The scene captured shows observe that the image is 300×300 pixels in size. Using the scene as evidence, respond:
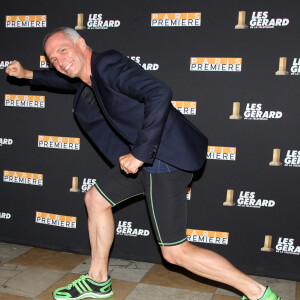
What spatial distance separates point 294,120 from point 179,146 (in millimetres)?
1055

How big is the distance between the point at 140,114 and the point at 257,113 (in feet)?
3.52

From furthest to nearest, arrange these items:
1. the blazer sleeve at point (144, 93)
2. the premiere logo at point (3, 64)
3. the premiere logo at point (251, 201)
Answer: the premiere logo at point (3, 64)
the premiere logo at point (251, 201)
the blazer sleeve at point (144, 93)

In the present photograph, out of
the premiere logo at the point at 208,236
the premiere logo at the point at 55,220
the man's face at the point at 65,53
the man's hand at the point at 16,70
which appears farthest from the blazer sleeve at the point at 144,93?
the premiere logo at the point at 55,220

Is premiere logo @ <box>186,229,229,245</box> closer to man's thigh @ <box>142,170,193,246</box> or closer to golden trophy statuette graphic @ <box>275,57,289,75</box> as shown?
man's thigh @ <box>142,170,193,246</box>

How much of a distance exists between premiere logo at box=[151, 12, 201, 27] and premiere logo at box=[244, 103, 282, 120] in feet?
2.26

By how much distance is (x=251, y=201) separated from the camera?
2.80m

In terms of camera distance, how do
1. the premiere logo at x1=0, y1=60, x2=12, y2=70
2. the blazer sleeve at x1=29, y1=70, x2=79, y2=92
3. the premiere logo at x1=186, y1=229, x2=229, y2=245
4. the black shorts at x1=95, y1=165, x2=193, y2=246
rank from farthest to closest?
1. the premiere logo at x1=0, y1=60, x2=12, y2=70
2. the premiere logo at x1=186, y1=229, x2=229, y2=245
3. the blazer sleeve at x1=29, y1=70, x2=79, y2=92
4. the black shorts at x1=95, y1=165, x2=193, y2=246

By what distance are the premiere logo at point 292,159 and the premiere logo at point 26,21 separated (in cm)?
207

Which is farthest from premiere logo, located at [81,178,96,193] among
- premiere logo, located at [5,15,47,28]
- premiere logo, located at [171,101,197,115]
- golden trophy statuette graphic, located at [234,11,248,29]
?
golden trophy statuette graphic, located at [234,11,248,29]

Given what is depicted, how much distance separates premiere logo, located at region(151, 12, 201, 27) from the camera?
2754 millimetres

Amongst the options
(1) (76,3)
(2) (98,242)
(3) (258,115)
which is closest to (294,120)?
(3) (258,115)

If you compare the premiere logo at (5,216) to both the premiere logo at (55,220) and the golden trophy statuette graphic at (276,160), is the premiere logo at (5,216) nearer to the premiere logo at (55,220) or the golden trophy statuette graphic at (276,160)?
the premiere logo at (55,220)

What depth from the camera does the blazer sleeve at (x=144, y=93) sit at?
1.79m

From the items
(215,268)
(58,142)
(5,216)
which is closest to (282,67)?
(215,268)
